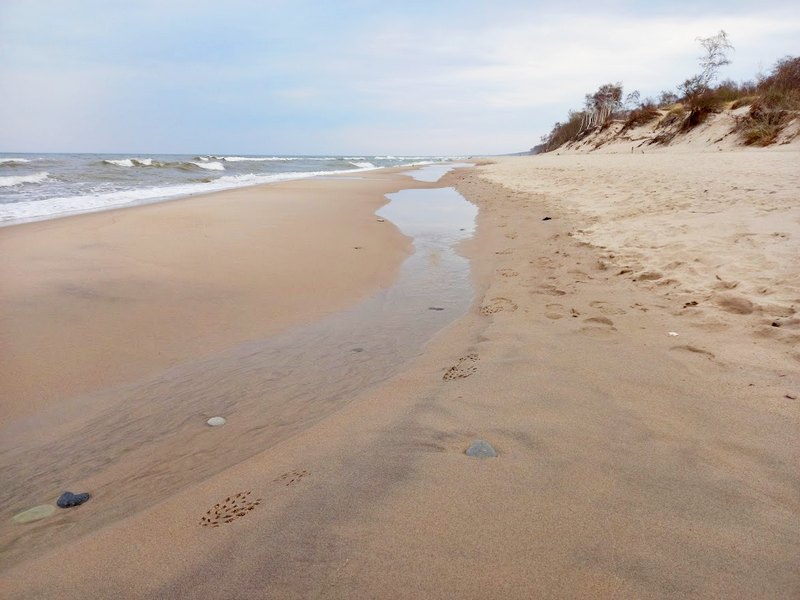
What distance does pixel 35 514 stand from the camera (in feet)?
6.22

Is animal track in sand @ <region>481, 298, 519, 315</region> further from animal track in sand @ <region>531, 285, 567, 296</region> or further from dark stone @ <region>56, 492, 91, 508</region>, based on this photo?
dark stone @ <region>56, 492, 91, 508</region>

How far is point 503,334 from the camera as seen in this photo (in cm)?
337

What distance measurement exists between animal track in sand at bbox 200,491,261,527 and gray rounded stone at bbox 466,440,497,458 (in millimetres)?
845

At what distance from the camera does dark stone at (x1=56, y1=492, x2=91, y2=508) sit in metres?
1.93

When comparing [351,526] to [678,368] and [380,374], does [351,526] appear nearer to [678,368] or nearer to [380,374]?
[380,374]

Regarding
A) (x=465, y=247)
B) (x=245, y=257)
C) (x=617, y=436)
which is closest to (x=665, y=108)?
(x=465, y=247)

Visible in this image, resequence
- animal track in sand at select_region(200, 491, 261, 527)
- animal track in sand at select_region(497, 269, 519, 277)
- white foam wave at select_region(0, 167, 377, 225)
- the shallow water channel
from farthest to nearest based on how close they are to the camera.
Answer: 1. white foam wave at select_region(0, 167, 377, 225)
2. animal track in sand at select_region(497, 269, 519, 277)
3. the shallow water channel
4. animal track in sand at select_region(200, 491, 261, 527)

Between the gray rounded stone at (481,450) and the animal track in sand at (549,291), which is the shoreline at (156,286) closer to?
the animal track in sand at (549,291)

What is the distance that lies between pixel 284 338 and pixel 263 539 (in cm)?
227

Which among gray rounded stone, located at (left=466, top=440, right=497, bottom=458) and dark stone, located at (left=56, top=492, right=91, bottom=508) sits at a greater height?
gray rounded stone, located at (left=466, top=440, right=497, bottom=458)

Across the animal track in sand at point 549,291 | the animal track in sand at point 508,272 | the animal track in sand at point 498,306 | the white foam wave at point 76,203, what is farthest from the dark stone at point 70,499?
the white foam wave at point 76,203

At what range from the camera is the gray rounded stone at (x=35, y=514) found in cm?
187

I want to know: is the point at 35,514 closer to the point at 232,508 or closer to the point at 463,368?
the point at 232,508

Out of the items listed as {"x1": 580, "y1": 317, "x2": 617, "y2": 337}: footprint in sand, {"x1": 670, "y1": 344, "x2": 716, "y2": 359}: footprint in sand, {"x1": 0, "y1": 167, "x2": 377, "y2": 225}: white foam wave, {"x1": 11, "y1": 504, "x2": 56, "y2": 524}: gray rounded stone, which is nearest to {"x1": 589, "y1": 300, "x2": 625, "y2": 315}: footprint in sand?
{"x1": 580, "y1": 317, "x2": 617, "y2": 337}: footprint in sand
